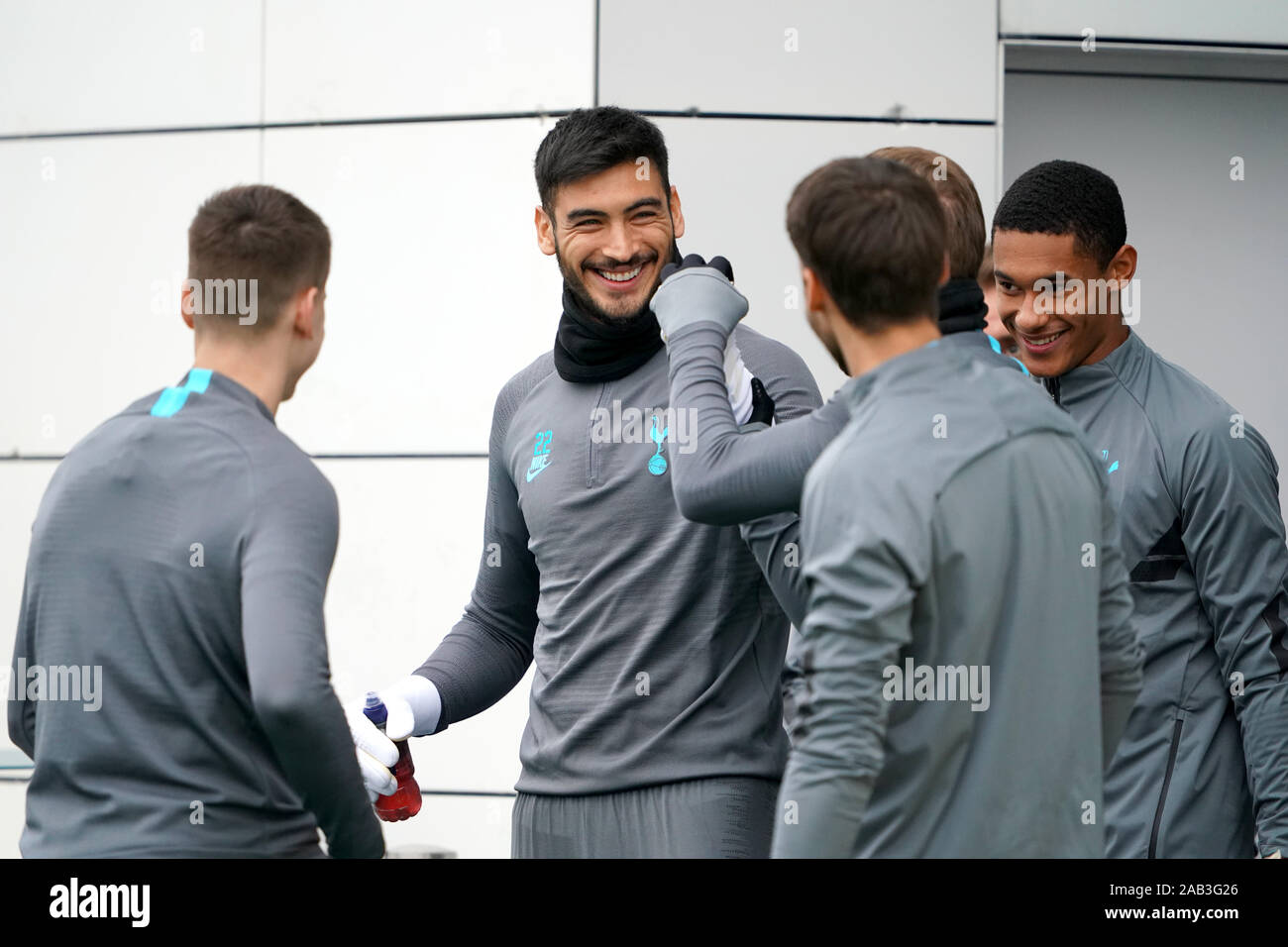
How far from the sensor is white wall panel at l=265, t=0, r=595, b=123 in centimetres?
426

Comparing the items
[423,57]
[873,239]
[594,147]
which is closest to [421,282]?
[423,57]

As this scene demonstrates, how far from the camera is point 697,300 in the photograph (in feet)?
7.45

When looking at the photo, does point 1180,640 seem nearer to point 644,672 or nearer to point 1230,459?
point 1230,459

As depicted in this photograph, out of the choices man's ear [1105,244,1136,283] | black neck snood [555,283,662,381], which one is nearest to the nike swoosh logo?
black neck snood [555,283,662,381]

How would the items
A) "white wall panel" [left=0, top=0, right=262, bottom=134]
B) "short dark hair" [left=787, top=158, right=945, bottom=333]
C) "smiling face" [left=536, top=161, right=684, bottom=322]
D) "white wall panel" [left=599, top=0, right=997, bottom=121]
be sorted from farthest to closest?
"white wall panel" [left=0, top=0, right=262, bottom=134] < "white wall panel" [left=599, top=0, right=997, bottom=121] < "smiling face" [left=536, top=161, right=684, bottom=322] < "short dark hair" [left=787, top=158, right=945, bottom=333]

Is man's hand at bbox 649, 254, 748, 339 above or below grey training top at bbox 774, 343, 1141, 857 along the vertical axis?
above

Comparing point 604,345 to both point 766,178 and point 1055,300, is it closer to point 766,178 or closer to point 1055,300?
point 1055,300

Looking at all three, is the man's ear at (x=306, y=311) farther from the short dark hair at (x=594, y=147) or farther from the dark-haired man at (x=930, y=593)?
the dark-haired man at (x=930, y=593)

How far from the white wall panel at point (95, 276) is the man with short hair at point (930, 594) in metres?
3.13

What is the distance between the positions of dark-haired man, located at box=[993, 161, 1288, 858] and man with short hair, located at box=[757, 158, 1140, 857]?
2.49 ft

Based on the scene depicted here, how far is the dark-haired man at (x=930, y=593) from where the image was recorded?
1685 mm

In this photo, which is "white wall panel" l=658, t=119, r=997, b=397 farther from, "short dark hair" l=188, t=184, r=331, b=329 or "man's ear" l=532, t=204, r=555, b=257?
"short dark hair" l=188, t=184, r=331, b=329

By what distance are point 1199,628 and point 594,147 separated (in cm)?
145

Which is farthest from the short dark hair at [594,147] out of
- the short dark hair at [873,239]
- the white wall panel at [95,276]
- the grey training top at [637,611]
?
the white wall panel at [95,276]
